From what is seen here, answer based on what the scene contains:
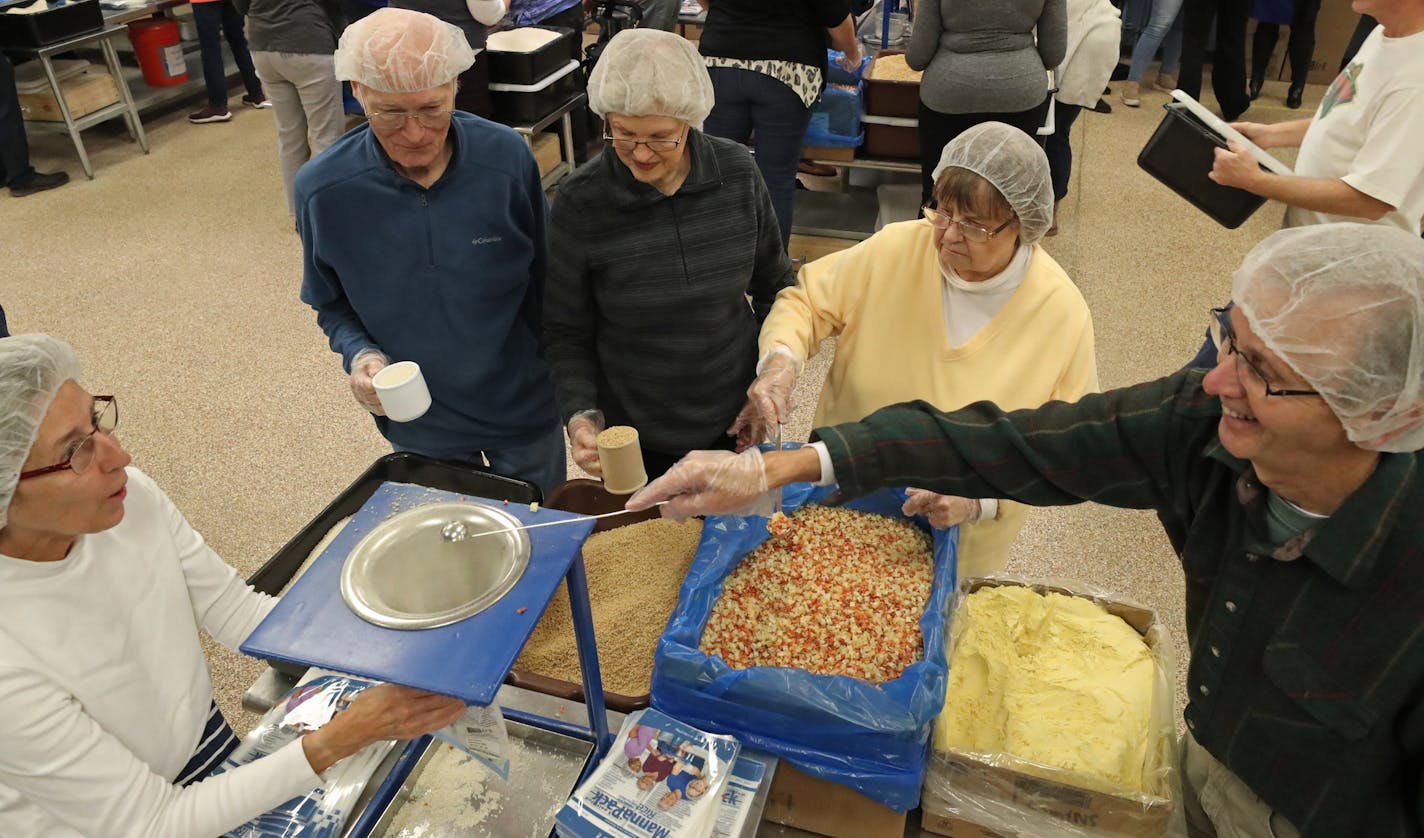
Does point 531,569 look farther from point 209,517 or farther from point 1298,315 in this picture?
point 209,517

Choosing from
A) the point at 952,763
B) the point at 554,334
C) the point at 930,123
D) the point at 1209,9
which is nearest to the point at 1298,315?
the point at 952,763

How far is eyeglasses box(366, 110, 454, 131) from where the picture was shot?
1.68 metres

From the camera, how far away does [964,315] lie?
5.54ft

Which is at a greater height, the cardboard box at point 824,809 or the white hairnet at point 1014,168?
the white hairnet at point 1014,168

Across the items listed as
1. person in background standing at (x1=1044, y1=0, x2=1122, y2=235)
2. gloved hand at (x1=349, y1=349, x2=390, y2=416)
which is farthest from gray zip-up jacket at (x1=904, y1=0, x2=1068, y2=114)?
gloved hand at (x1=349, y1=349, x2=390, y2=416)

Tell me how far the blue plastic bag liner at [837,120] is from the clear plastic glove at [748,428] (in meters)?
2.41

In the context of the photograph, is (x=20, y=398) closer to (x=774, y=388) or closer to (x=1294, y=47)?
(x=774, y=388)

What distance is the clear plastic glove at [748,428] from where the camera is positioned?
190cm

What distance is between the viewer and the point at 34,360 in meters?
1.15

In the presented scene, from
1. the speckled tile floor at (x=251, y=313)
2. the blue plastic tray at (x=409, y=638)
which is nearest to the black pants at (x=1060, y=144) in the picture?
the speckled tile floor at (x=251, y=313)

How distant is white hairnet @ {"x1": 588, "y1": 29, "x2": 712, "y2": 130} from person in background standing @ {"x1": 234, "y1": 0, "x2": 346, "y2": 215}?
2803mm

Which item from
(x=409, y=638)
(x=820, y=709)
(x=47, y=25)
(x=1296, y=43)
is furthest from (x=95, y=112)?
(x=1296, y=43)

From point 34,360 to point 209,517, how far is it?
214 cm

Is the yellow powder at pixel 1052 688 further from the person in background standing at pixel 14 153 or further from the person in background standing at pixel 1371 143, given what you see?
the person in background standing at pixel 14 153
